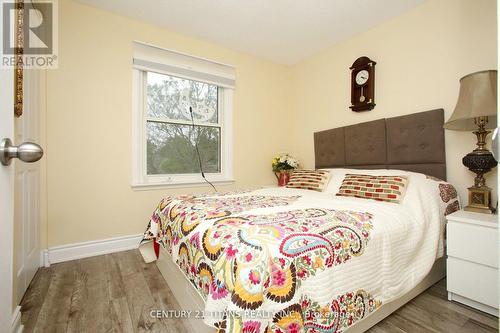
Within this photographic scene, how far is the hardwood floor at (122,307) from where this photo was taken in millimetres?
1371

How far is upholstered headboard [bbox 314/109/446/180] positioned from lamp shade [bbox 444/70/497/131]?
41 centimetres

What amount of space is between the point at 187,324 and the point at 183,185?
1.73 metres

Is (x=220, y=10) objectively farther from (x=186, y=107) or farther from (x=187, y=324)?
(x=187, y=324)

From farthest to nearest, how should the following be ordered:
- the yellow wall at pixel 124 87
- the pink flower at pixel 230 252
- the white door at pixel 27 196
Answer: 1. the yellow wall at pixel 124 87
2. the white door at pixel 27 196
3. the pink flower at pixel 230 252

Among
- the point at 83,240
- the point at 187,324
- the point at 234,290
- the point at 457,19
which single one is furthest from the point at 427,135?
the point at 83,240

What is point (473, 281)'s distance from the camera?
4.95 ft

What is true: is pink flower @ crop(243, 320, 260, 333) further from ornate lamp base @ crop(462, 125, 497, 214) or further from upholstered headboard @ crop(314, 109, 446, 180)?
upholstered headboard @ crop(314, 109, 446, 180)

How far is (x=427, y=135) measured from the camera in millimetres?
2195

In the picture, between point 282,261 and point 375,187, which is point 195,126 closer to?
point 375,187

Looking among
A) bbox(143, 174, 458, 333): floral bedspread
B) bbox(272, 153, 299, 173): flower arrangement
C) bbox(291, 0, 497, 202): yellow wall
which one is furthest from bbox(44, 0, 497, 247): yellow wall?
bbox(143, 174, 458, 333): floral bedspread

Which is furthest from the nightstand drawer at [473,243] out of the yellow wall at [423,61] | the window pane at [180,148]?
the window pane at [180,148]

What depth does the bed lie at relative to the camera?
3.05ft

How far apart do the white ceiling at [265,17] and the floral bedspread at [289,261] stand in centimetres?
200

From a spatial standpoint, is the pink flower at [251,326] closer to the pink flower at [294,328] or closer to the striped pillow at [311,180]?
the pink flower at [294,328]
